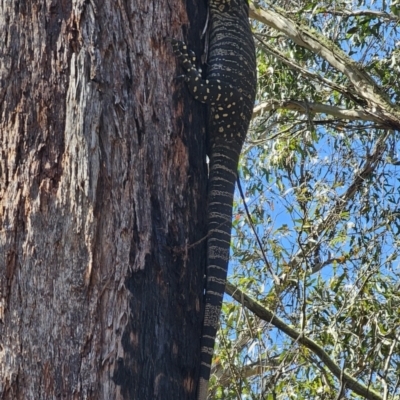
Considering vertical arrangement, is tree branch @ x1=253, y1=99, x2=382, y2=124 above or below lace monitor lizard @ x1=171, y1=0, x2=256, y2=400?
above

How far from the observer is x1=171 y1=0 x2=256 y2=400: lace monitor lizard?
261cm

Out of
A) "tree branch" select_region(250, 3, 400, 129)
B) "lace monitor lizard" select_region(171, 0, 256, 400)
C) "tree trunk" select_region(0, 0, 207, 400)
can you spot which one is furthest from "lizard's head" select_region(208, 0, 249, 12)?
"tree branch" select_region(250, 3, 400, 129)

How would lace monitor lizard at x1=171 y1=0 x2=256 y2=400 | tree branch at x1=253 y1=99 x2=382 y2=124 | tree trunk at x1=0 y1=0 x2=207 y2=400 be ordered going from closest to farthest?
1. tree trunk at x1=0 y1=0 x2=207 y2=400
2. lace monitor lizard at x1=171 y1=0 x2=256 y2=400
3. tree branch at x1=253 y1=99 x2=382 y2=124

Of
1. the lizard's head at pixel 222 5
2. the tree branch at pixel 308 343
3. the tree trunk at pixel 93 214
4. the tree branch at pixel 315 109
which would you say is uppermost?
the tree branch at pixel 315 109

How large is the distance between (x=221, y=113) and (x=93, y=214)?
131 centimetres

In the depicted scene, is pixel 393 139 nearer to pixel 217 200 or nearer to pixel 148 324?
pixel 217 200

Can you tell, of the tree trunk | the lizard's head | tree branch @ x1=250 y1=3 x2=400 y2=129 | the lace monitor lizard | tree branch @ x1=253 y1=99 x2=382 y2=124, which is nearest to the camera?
the tree trunk

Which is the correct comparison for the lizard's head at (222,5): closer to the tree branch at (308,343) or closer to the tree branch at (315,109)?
the tree branch at (308,343)

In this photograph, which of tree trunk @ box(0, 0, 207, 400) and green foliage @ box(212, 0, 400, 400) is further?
green foliage @ box(212, 0, 400, 400)

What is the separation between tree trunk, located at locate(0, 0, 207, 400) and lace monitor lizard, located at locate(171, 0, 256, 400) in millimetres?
106

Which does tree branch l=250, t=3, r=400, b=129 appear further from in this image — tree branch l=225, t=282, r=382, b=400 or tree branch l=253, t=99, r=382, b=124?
tree branch l=225, t=282, r=382, b=400

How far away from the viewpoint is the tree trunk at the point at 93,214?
2.11 metres

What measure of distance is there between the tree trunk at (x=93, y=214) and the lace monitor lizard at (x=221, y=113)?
0.11 metres

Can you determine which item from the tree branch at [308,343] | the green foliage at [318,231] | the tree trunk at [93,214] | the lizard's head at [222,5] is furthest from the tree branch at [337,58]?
the tree trunk at [93,214]
